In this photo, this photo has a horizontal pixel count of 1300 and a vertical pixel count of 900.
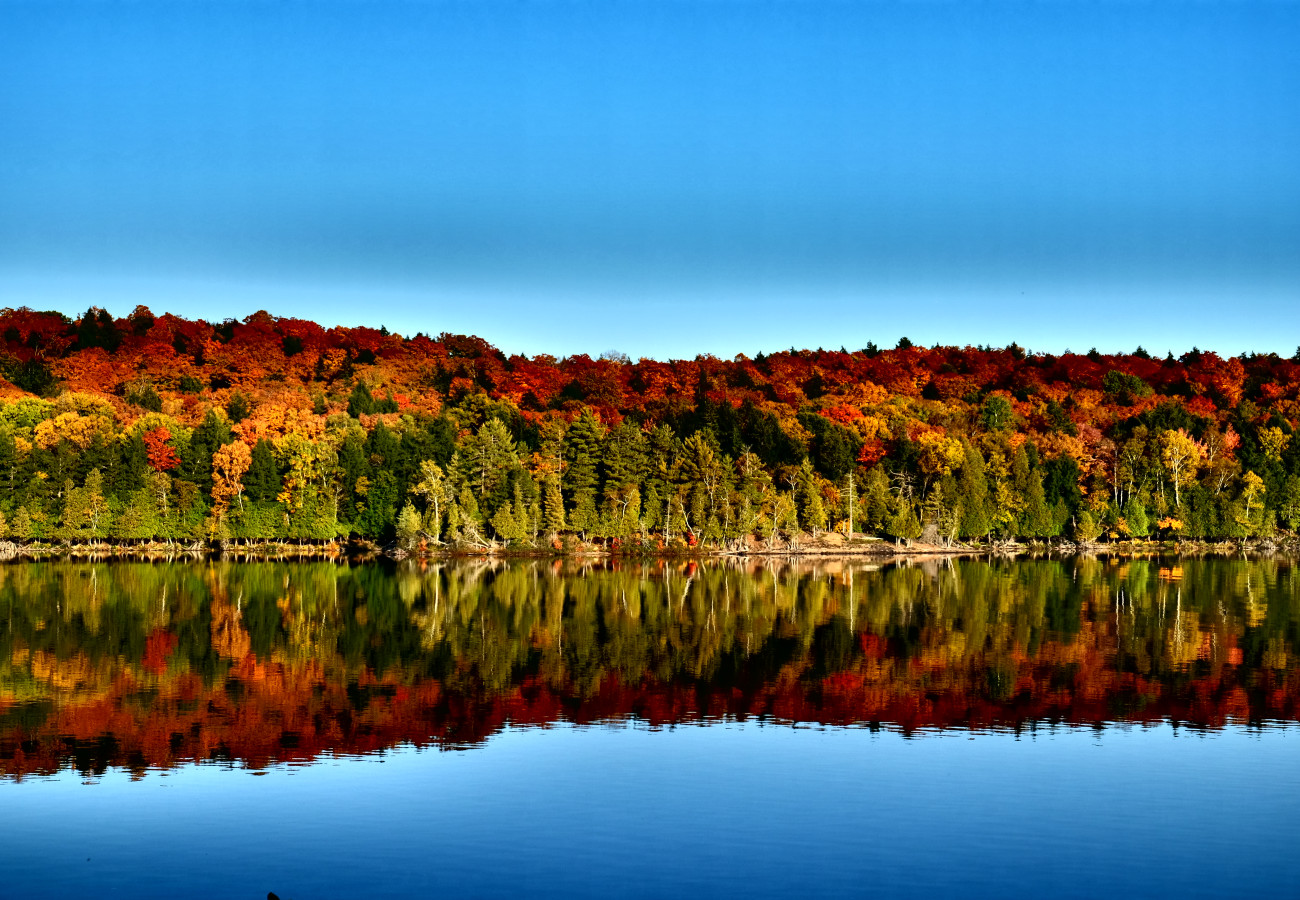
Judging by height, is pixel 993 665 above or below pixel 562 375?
below

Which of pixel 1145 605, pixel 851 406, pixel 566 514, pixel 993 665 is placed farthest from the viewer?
pixel 851 406

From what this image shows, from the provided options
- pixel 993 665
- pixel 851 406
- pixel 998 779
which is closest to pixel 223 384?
pixel 851 406

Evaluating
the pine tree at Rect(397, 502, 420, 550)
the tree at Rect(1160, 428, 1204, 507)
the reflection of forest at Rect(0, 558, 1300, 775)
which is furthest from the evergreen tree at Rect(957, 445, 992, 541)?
the pine tree at Rect(397, 502, 420, 550)

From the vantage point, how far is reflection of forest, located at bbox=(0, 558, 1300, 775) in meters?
25.1

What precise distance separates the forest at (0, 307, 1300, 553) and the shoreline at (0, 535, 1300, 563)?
78 centimetres

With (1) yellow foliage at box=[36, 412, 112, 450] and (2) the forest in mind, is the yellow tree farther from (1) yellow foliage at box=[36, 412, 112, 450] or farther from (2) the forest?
(1) yellow foliage at box=[36, 412, 112, 450]

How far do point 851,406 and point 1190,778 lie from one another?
270 ft

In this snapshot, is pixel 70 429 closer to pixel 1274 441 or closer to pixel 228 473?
pixel 228 473

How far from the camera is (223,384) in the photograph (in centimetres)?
11138

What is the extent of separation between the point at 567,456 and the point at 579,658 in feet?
166

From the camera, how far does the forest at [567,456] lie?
80750 millimetres

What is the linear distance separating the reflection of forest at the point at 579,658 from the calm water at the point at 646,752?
0.17 metres

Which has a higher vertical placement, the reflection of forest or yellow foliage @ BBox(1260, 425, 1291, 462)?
yellow foliage @ BBox(1260, 425, 1291, 462)

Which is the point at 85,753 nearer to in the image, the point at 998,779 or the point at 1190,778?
the point at 998,779
